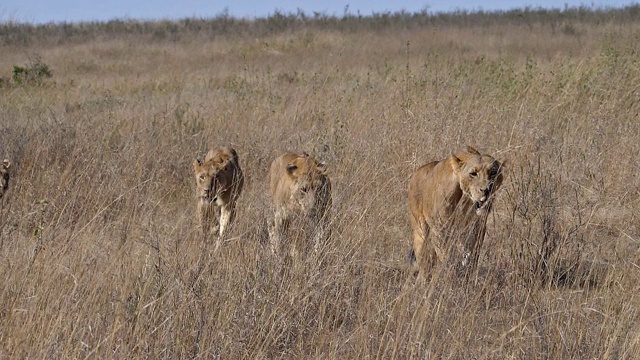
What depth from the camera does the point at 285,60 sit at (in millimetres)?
23891

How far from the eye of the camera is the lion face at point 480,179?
219 inches

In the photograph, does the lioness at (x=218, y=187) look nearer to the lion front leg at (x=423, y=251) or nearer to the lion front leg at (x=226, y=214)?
the lion front leg at (x=226, y=214)

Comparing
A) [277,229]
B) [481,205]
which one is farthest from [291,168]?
[481,205]

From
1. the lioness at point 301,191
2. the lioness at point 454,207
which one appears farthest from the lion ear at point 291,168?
the lioness at point 454,207

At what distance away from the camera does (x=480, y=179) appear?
5566 millimetres

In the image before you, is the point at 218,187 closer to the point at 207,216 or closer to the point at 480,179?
the point at 207,216

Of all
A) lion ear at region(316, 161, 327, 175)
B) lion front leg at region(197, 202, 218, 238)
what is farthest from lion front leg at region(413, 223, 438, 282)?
lion front leg at region(197, 202, 218, 238)

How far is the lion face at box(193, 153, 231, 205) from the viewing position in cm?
801

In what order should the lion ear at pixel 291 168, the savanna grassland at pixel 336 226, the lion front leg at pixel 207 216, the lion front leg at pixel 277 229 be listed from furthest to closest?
the lion ear at pixel 291 168
the lion front leg at pixel 207 216
the lion front leg at pixel 277 229
the savanna grassland at pixel 336 226

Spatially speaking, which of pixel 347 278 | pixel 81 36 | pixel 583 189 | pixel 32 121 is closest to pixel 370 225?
pixel 347 278

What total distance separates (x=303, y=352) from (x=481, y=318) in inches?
36.4

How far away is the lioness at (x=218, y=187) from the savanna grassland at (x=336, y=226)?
195 millimetres

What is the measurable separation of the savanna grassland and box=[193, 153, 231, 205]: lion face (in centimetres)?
27

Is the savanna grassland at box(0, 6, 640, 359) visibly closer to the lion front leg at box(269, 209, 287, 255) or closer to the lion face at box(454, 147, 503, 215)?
the lion front leg at box(269, 209, 287, 255)
